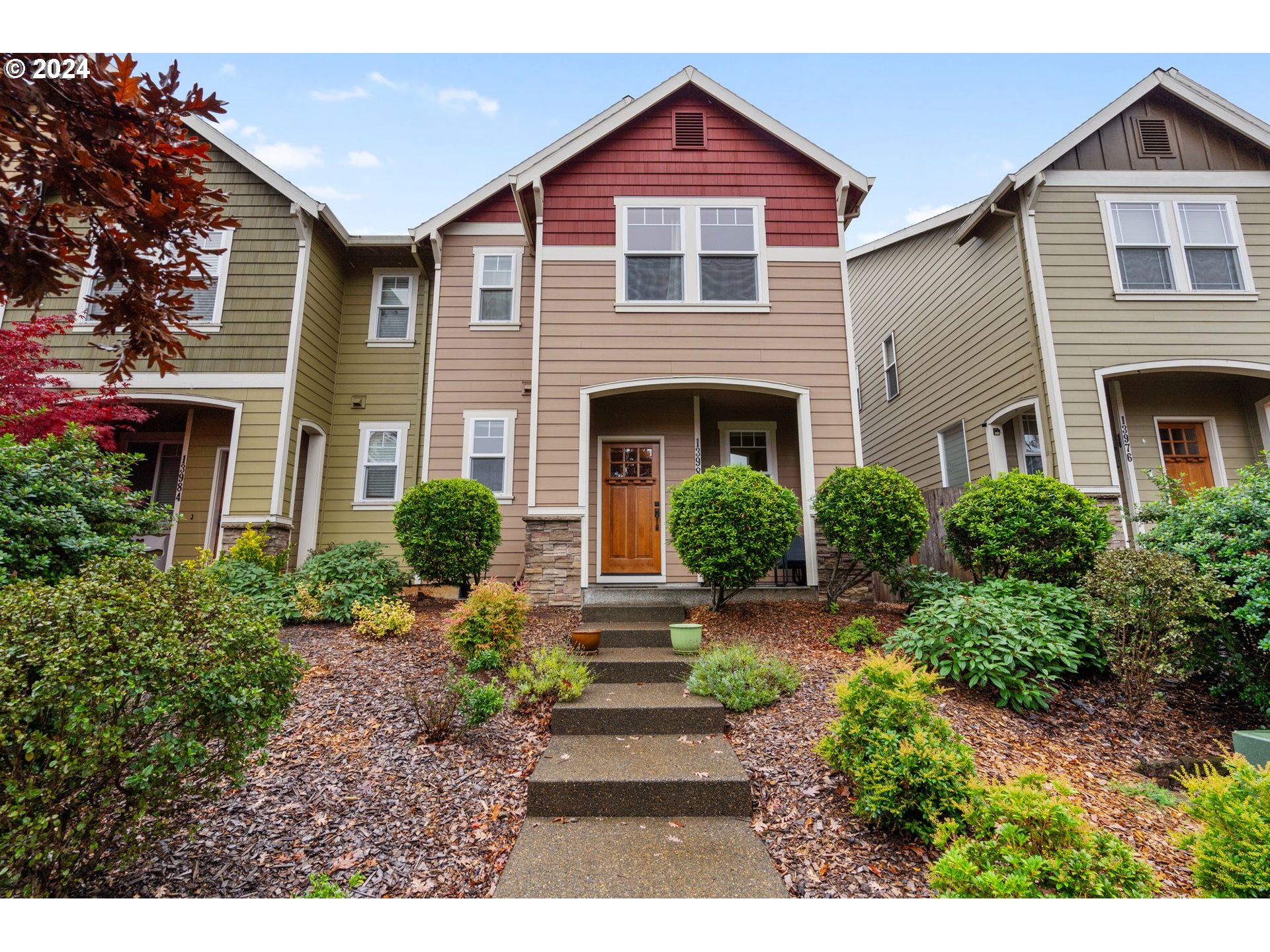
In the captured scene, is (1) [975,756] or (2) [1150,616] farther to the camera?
(2) [1150,616]

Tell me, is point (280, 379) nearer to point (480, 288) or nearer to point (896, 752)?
point (480, 288)

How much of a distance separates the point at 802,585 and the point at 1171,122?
8967 millimetres

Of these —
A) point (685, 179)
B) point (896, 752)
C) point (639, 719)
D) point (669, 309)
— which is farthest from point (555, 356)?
point (896, 752)

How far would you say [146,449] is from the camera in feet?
32.7

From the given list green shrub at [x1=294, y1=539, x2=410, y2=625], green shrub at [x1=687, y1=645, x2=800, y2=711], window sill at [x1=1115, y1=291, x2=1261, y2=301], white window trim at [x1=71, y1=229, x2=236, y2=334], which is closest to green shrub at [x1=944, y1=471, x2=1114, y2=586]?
green shrub at [x1=687, y1=645, x2=800, y2=711]

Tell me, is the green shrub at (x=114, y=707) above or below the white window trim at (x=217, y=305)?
below

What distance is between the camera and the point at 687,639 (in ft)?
17.8

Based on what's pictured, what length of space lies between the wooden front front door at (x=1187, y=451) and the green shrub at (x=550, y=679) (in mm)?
9257

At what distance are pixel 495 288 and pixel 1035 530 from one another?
8.29m

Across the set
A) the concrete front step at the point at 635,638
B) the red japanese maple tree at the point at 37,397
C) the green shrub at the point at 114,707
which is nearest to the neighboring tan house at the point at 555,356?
the red japanese maple tree at the point at 37,397

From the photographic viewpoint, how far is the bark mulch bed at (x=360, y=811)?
268cm

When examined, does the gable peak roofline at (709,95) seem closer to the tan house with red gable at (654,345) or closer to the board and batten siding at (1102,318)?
the tan house with red gable at (654,345)

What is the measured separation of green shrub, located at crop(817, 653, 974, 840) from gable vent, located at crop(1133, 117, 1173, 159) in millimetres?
9919
